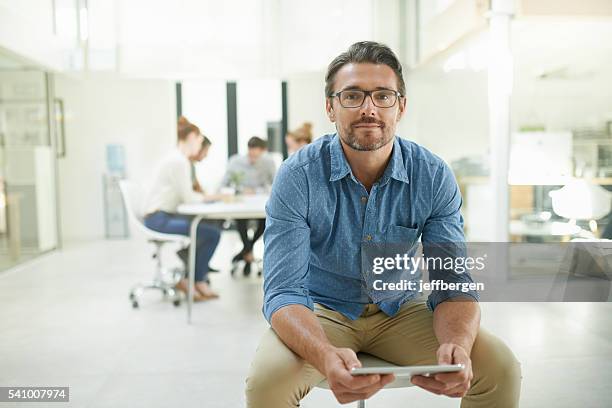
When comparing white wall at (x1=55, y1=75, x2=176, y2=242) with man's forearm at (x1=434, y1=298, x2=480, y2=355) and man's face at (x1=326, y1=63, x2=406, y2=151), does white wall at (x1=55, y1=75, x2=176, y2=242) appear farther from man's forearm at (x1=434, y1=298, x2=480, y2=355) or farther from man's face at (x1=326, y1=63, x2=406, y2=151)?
man's forearm at (x1=434, y1=298, x2=480, y2=355)

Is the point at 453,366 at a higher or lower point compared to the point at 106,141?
lower

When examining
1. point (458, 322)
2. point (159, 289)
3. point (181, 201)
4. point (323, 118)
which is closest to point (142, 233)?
point (181, 201)

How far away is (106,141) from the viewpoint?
25.6 ft

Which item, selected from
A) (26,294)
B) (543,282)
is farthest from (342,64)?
(26,294)

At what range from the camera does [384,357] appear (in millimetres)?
1513

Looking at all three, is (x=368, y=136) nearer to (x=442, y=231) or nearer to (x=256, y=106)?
(x=442, y=231)

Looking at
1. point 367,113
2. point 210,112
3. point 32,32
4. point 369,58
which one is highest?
point 32,32

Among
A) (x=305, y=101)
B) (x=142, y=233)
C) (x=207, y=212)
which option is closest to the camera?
(x=207, y=212)

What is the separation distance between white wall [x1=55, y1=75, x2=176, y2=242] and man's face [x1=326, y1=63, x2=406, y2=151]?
6745 mm

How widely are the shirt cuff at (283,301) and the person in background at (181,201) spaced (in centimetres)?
248

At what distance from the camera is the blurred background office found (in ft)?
9.74

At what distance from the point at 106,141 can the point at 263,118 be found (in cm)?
198

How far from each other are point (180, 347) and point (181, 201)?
124 centimetres

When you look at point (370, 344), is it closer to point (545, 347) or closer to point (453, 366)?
point (453, 366)
